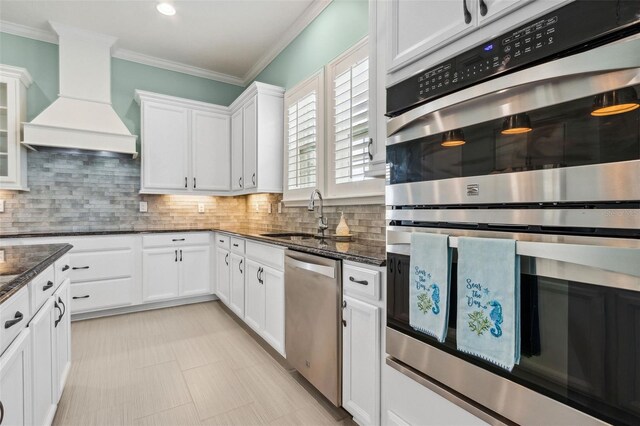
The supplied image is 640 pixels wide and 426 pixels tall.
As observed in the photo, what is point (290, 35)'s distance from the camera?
343 cm

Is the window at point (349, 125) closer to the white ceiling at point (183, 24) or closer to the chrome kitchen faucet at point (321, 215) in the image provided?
the chrome kitchen faucet at point (321, 215)

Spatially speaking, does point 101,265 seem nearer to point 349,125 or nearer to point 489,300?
point 349,125

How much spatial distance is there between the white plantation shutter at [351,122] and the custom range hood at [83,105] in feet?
8.24

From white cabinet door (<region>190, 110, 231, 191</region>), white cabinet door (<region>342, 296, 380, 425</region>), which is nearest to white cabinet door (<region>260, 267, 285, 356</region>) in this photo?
white cabinet door (<region>342, 296, 380, 425</region>)

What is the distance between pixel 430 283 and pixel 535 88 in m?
0.67

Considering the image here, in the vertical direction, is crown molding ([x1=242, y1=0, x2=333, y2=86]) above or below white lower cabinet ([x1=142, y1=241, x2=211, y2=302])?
above

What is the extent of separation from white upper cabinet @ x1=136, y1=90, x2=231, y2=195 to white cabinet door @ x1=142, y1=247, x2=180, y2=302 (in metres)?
0.77

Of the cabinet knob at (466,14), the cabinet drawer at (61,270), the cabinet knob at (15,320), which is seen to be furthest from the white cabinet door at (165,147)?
the cabinet knob at (466,14)

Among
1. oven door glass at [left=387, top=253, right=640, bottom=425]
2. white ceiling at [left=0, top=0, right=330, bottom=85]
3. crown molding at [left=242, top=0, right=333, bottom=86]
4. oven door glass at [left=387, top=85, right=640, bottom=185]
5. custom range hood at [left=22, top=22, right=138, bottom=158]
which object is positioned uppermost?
white ceiling at [left=0, top=0, right=330, bottom=85]

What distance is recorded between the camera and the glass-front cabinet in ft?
10.4

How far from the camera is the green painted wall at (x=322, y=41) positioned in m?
2.52

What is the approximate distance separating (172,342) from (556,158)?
3043mm

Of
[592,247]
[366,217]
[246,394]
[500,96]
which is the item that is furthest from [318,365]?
[500,96]

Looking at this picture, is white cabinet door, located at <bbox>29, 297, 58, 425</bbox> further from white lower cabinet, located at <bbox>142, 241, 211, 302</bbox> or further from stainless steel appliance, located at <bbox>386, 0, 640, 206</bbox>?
white lower cabinet, located at <bbox>142, 241, 211, 302</bbox>
